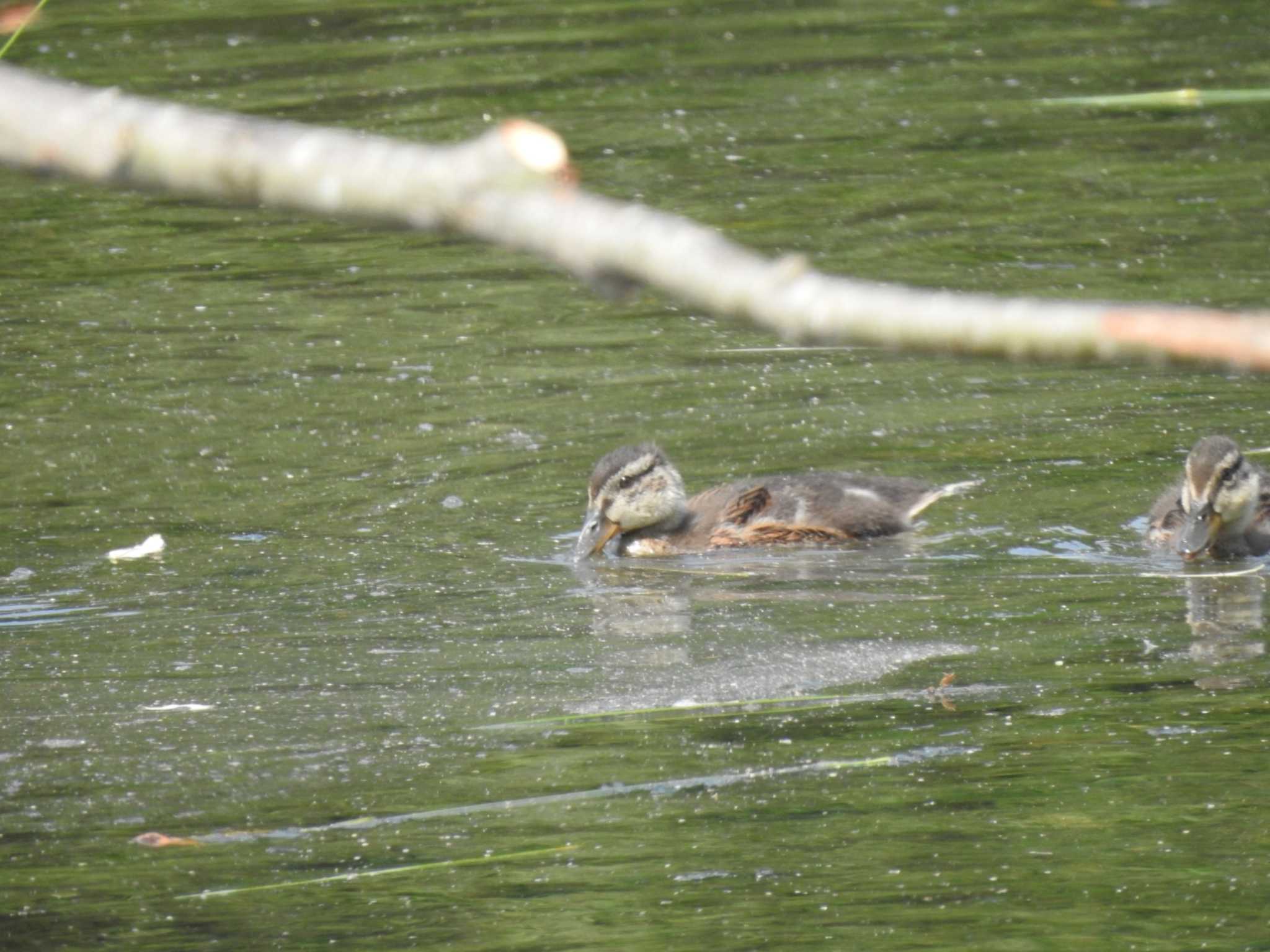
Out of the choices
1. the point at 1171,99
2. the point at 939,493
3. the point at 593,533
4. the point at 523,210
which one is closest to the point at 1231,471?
the point at 939,493

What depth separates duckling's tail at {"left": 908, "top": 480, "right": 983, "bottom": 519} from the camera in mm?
6805

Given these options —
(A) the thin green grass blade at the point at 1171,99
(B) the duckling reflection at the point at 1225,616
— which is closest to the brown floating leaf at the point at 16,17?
(A) the thin green grass blade at the point at 1171,99

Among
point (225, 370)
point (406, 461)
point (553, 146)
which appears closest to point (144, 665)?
point (406, 461)

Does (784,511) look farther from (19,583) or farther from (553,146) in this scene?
(553,146)

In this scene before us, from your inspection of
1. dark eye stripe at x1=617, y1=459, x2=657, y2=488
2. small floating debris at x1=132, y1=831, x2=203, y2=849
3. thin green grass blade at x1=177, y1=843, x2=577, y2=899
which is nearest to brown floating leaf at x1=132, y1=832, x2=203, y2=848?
small floating debris at x1=132, y1=831, x2=203, y2=849

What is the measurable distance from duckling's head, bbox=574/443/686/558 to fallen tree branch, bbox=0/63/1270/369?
18.3 ft

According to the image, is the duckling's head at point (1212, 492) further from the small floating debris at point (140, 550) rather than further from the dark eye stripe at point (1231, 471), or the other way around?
the small floating debris at point (140, 550)

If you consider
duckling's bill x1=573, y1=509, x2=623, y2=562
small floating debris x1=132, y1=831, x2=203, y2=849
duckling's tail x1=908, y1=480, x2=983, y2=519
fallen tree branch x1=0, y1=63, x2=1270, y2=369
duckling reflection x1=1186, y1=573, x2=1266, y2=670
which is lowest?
small floating debris x1=132, y1=831, x2=203, y2=849

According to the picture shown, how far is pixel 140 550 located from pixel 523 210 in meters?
5.93

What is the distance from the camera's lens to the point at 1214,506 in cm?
621

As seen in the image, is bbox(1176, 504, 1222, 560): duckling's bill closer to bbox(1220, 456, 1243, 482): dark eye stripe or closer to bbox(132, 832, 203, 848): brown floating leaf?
bbox(1220, 456, 1243, 482): dark eye stripe

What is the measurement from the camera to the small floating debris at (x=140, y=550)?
22.0 ft

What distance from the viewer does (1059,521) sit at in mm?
6609

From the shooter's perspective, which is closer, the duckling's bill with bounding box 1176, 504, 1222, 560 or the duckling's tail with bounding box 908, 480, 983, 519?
the duckling's bill with bounding box 1176, 504, 1222, 560
